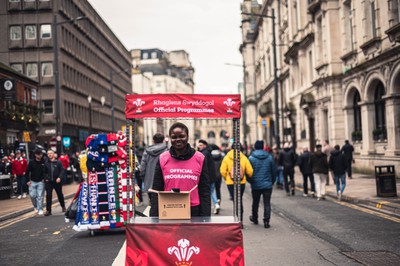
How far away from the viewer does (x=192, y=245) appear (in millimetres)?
5770

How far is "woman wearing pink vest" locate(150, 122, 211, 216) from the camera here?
6254 millimetres

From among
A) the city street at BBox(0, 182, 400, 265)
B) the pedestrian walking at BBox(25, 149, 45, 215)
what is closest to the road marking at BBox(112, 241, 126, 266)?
the city street at BBox(0, 182, 400, 265)

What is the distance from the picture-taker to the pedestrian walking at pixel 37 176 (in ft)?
52.7

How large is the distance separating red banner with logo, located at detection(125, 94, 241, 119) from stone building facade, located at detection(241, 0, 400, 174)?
59.3 feet

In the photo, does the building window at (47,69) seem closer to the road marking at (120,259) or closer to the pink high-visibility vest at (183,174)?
the road marking at (120,259)

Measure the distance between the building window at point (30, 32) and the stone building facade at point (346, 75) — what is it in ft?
70.8

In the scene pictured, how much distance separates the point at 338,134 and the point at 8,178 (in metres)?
17.9

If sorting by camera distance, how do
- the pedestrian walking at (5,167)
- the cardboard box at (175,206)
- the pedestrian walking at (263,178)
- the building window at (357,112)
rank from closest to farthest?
the cardboard box at (175,206), the pedestrian walking at (263,178), the pedestrian walking at (5,167), the building window at (357,112)

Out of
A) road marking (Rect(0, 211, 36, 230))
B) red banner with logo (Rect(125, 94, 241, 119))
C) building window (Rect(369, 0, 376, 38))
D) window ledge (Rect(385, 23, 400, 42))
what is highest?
building window (Rect(369, 0, 376, 38))

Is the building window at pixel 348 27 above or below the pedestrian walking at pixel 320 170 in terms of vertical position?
above

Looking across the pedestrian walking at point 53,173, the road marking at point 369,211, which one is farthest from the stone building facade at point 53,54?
the road marking at point 369,211

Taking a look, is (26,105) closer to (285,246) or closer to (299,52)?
(299,52)

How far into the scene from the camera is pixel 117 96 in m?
87.0

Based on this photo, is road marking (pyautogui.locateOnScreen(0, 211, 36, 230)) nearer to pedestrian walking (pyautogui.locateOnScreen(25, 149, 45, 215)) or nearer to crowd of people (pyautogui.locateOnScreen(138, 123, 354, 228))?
pedestrian walking (pyautogui.locateOnScreen(25, 149, 45, 215))
